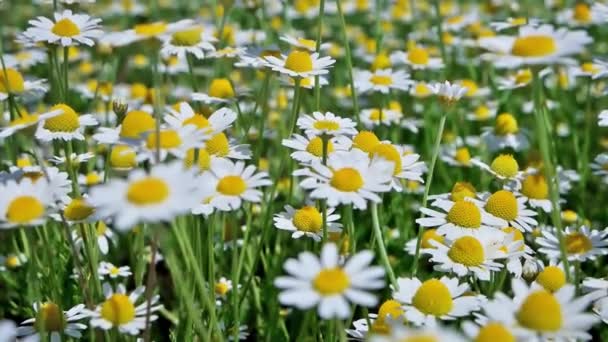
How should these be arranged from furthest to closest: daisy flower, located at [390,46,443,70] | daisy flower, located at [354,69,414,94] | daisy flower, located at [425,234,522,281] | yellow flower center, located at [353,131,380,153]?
daisy flower, located at [390,46,443,70]
daisy flower, located at [354,69,414,94]
yellow flower center, located at [353,131,380,153]
daisy flower, located at [425,234,522,281]

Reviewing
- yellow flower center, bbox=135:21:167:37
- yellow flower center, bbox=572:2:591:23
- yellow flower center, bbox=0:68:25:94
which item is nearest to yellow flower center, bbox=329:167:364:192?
yellow flower center, bbox=135:21:167:37

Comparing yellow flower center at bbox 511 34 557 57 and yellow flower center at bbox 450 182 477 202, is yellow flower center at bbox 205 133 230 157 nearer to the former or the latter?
yellow flower center at bbox 450 182 477 202

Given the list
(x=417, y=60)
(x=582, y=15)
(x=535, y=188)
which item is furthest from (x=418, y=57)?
(x=535, y=188)

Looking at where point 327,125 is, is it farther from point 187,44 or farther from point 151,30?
point 187,44

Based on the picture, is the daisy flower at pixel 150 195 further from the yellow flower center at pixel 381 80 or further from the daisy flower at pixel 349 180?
the yellow flower center at pixel 381 80

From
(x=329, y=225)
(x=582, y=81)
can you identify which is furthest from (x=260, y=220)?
(x=582, y=81)

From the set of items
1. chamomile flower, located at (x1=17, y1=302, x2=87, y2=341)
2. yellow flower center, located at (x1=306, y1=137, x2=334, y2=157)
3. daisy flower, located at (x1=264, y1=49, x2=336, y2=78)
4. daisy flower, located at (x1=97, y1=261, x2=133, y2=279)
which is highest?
daisy flower, located at (x1=264, y1=49, x2=336, y2=78)
